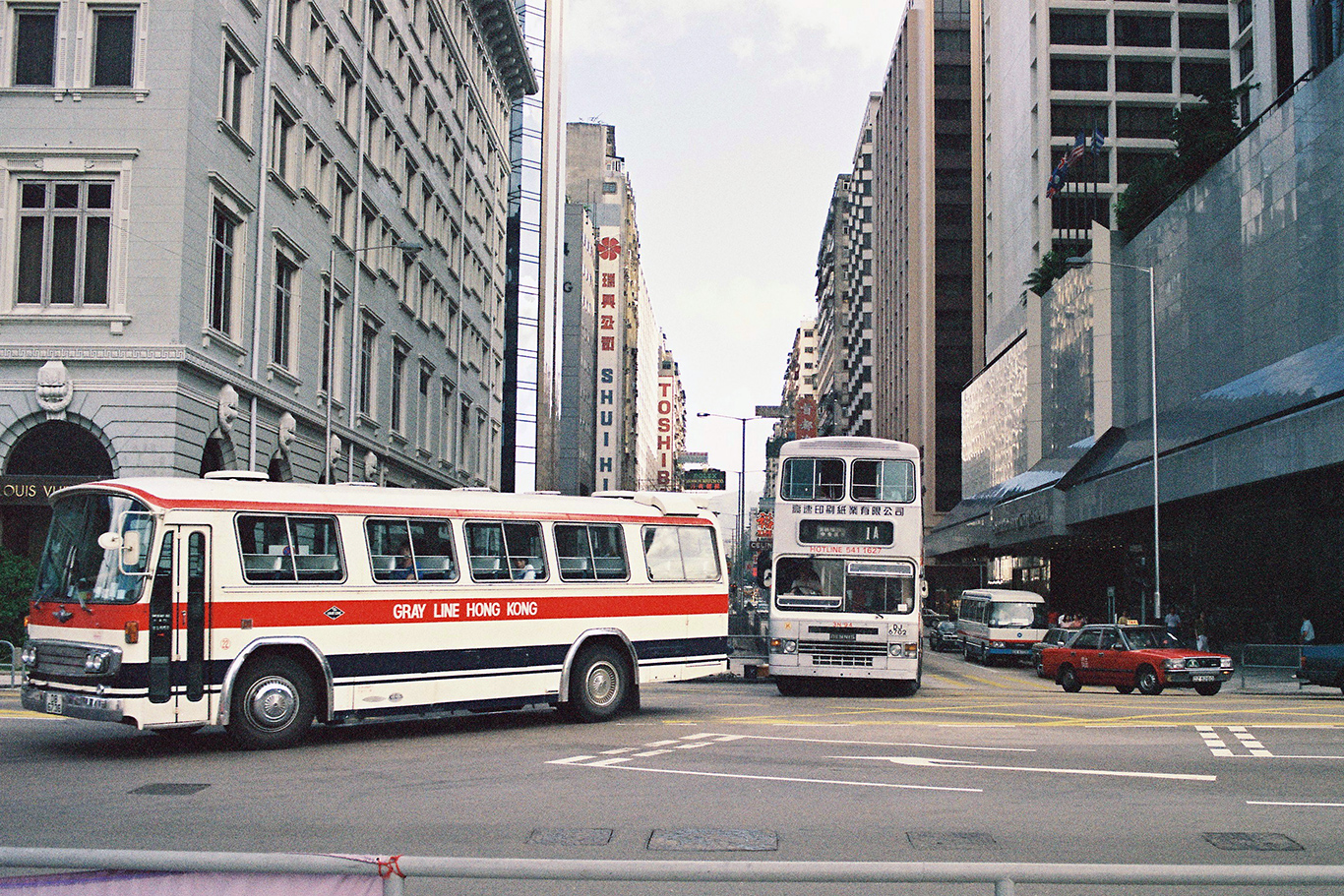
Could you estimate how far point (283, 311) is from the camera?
3562 cm

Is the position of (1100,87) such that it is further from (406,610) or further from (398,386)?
(406,610)

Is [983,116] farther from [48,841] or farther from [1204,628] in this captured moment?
[48,841]

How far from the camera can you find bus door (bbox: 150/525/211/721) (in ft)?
42.0

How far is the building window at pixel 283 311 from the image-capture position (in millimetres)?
34812

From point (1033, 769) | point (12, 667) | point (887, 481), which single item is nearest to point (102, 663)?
point (1033, 769)

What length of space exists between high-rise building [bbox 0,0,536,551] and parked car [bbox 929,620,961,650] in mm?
21647

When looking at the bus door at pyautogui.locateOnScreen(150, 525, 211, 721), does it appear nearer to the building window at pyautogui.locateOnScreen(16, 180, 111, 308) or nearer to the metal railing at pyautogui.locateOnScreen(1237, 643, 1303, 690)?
the building window at pyautogui.locateOnScreen(16, 180, 111, 308)

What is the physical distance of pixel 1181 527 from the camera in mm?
50625

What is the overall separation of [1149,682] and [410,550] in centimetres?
1682

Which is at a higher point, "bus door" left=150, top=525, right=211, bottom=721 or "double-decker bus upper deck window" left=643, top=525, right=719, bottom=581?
"double-decker bus upper deck window" left=643, top=525, right=719, bottom=581

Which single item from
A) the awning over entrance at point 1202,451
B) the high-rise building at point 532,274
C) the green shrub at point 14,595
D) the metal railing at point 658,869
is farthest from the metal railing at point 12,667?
the high-rise building at point 532,274

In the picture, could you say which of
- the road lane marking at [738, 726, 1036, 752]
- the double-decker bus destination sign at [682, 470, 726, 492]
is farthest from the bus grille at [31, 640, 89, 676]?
the double-decker bus destination sign at [682, 470, 726, 492]

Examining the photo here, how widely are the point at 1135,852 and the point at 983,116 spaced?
88.4 m

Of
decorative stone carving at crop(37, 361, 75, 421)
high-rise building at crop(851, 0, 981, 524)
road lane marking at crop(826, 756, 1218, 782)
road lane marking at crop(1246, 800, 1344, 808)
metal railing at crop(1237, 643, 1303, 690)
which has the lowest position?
metal railing at crop(1237, 643, 1303, 690)
